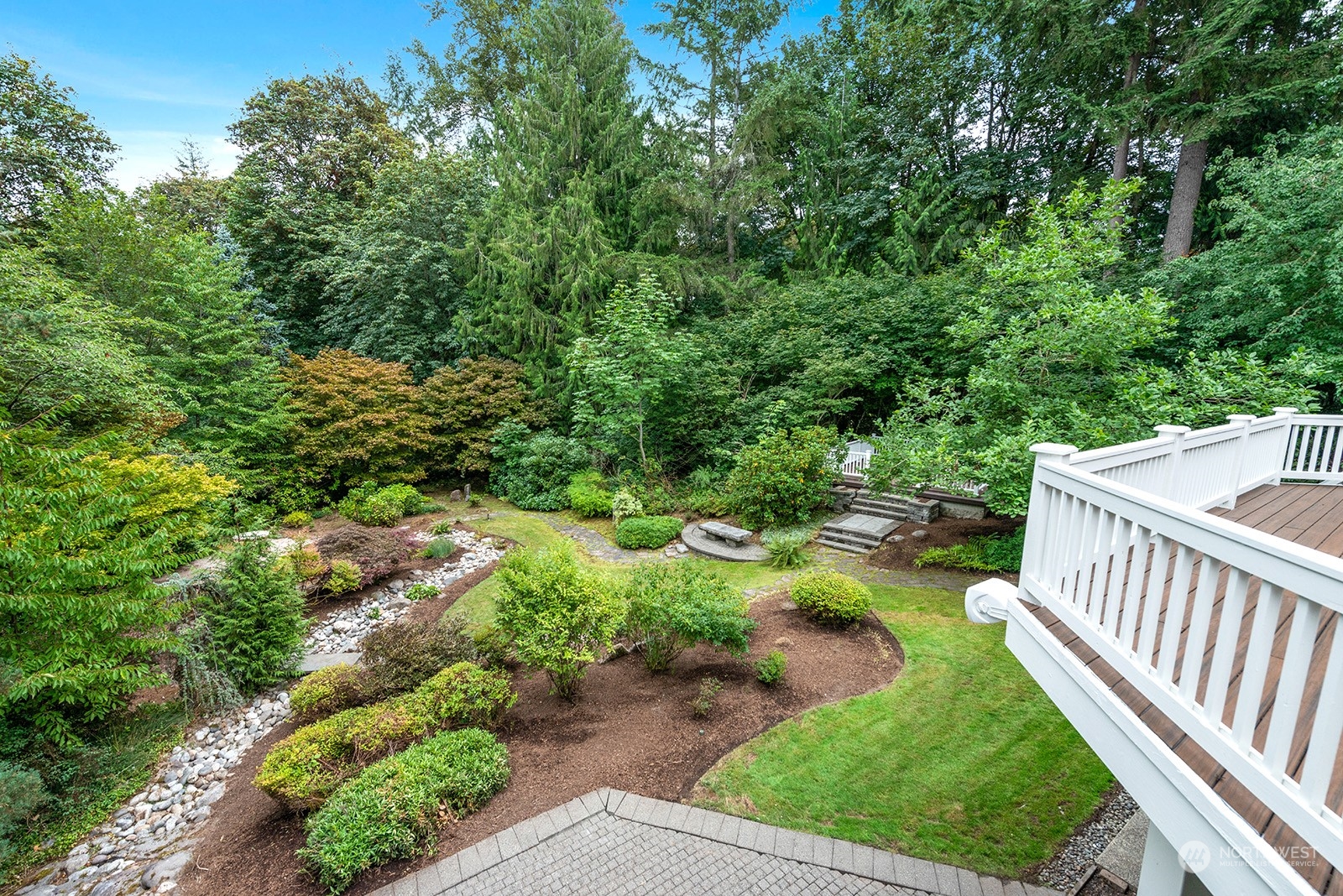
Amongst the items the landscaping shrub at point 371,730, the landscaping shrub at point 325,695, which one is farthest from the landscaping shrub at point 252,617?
the landscaping shrub at point 371,730

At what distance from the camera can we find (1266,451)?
5230 millimetres

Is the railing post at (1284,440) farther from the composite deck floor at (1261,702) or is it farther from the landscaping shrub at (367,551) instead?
the landscaping shrub at (367,551)

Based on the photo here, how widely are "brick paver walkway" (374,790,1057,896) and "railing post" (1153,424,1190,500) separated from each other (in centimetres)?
281

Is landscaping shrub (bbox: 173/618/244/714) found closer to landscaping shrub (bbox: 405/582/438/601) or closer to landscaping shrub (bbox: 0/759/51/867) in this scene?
landscaping shrub (bbox: 0/759/51/867)

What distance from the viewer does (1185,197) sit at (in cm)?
1134

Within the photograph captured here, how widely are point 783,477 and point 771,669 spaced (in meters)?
5.06

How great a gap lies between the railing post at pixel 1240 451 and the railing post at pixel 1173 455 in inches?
62.3

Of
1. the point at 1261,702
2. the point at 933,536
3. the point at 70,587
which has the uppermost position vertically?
the point at 1261,702

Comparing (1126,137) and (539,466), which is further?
(539,466)

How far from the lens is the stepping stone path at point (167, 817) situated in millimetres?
3510

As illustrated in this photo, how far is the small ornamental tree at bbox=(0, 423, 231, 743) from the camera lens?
12.8ft

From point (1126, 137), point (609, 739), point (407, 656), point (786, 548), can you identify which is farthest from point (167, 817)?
point (1126, 137)

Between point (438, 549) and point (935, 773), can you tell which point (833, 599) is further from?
point (438, 549)

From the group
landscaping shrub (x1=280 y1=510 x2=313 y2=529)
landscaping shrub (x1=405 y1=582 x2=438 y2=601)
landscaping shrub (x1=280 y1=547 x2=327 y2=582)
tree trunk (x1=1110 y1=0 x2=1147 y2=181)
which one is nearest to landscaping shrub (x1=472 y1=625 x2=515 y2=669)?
landscaping shrub (x1=405 y1=582 x2=438 y2=601)
